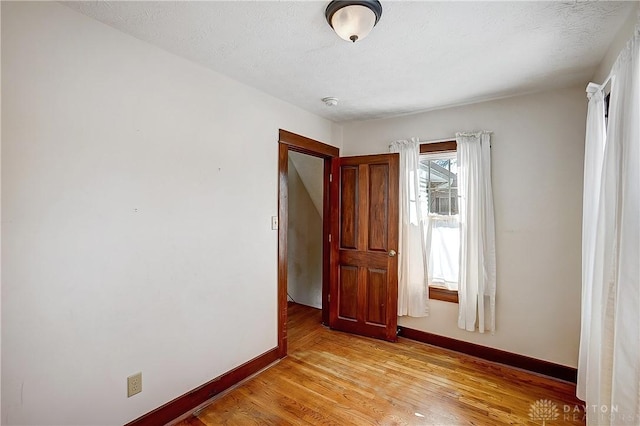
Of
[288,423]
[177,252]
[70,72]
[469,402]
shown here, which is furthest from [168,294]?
[469,402]

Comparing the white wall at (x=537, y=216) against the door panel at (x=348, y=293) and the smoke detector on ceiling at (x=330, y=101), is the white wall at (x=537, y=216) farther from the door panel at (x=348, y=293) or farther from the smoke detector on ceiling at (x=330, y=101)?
the smoke detector on ceiling at (x=330, y=101)

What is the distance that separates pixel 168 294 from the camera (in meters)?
1.98

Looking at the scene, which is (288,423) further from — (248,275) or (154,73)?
(154,73)

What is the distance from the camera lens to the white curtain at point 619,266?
1.21 meters

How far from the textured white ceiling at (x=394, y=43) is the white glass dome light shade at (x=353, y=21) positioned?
97 mm

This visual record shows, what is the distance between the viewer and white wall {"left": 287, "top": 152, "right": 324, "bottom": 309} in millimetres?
4355

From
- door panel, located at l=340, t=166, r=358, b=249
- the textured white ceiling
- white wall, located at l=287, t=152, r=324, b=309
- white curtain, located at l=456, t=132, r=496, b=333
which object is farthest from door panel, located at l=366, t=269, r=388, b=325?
the textured white ceiling

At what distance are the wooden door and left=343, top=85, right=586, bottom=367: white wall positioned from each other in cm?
82

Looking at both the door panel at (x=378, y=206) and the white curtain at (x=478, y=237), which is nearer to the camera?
the white curtain at (x=478, y=237)

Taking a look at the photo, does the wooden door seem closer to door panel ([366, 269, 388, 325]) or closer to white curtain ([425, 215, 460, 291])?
door panel ([366, 269, 388, 325])

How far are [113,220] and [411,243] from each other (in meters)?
2.65

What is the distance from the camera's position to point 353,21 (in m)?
1.45

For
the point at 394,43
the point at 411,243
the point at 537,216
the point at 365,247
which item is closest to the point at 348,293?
the point at 365,247

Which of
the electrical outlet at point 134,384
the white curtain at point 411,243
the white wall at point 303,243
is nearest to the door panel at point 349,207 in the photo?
Answer: the white curtain at point 411,243
